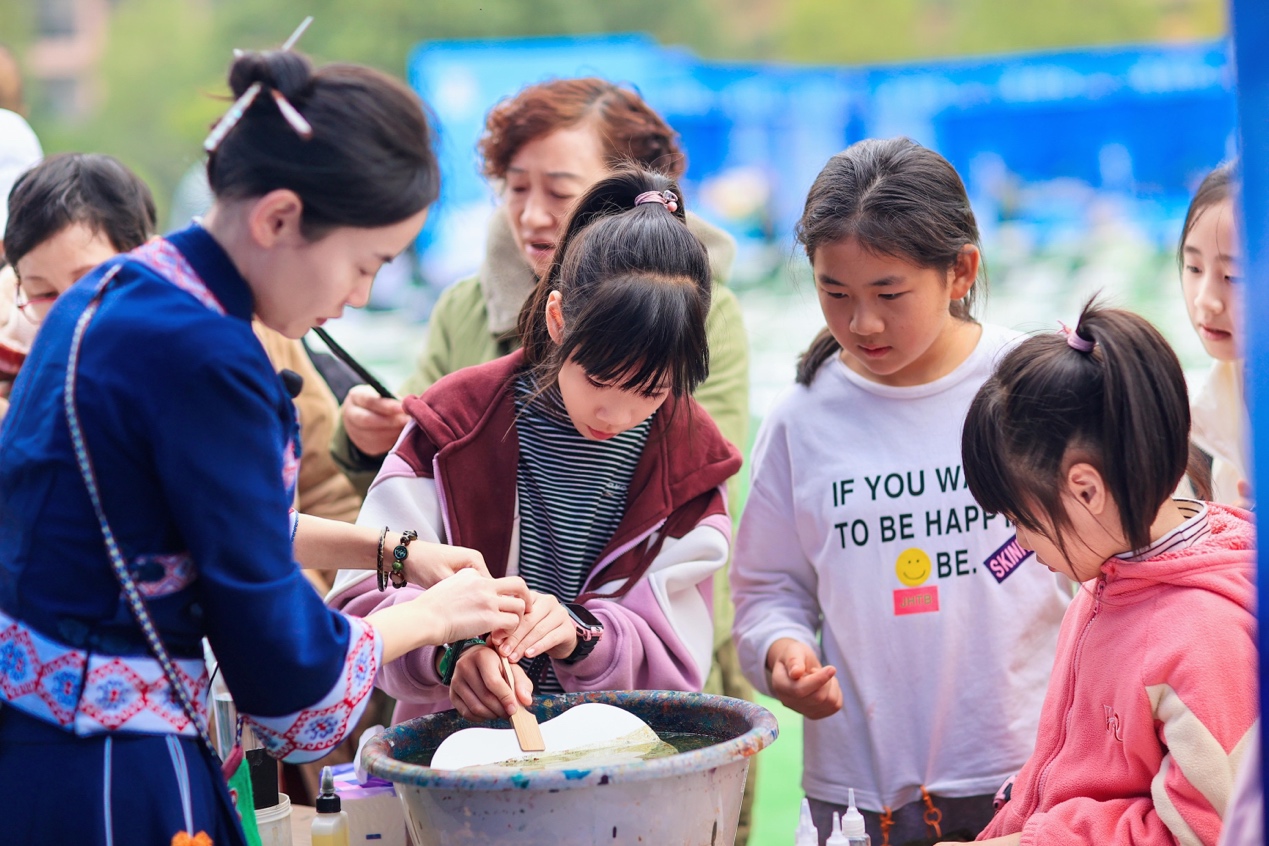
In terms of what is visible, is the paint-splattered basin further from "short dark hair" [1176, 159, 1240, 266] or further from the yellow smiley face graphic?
"short dark hair" [1176, 159, 1240, 266]

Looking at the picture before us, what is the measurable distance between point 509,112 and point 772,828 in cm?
213

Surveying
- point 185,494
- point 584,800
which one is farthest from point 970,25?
point 185,494

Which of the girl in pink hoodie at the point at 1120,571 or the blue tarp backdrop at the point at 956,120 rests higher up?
the blue tarp backdrop at the point at 956,120

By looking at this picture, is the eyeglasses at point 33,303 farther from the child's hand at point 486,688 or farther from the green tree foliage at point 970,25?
the green tree foliage at point 970,25

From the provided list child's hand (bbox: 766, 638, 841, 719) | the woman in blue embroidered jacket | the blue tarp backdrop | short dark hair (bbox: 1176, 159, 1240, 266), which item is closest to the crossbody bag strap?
the woman in blue embroidered jacket

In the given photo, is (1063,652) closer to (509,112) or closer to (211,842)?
(211,842)

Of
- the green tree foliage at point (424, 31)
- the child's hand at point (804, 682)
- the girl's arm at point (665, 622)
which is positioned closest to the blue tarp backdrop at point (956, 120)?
the green tree foliage at point (424, 31)

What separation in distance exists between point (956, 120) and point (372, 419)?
14.2 m

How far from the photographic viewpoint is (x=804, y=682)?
183 centimetres

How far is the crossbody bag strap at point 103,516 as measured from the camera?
3.86 ft

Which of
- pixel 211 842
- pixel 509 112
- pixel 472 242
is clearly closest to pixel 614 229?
pixel 509 112

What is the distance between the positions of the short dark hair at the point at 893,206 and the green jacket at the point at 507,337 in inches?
14.3

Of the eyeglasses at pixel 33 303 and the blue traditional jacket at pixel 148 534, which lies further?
the eyeglasses at pixel 33 303

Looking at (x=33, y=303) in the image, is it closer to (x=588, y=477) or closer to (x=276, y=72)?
(x=588, y=477)
